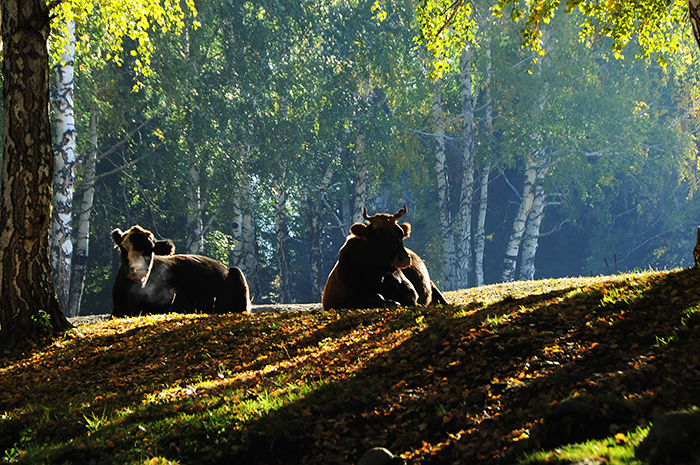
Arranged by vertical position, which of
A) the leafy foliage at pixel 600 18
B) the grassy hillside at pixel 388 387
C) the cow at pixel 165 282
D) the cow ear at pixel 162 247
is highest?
the leafy foliage at pixel 600 18

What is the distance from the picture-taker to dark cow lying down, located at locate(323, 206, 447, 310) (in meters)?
10.2

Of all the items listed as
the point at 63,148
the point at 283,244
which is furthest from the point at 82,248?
the point at 283,244

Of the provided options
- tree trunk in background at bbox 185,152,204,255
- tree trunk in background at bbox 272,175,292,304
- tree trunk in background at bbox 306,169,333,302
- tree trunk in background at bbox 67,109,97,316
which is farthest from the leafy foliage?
tree trunk in background at bbox 306,169,333,302

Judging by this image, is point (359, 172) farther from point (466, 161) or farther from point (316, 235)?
point (466, 161)

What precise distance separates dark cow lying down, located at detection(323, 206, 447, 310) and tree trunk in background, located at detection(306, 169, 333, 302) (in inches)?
755

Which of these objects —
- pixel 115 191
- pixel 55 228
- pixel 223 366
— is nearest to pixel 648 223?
pixel 115 191

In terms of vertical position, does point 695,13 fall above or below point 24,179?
above

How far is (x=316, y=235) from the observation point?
109ft

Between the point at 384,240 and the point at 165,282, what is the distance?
14.6 feet

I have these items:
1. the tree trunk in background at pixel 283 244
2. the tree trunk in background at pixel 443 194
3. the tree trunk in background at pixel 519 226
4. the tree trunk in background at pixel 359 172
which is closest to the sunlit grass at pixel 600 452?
the tree trunk in background at pixel 283 244

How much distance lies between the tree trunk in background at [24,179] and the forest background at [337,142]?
7274 millimetres

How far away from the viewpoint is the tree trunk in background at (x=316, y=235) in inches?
1231

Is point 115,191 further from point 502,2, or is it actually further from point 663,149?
point 663,149

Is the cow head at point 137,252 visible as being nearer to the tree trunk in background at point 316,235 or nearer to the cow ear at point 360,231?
the cow ear at point 360,231
